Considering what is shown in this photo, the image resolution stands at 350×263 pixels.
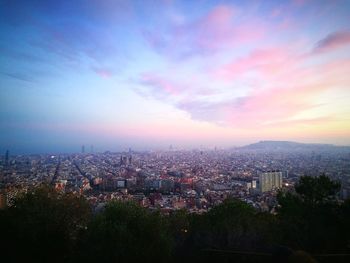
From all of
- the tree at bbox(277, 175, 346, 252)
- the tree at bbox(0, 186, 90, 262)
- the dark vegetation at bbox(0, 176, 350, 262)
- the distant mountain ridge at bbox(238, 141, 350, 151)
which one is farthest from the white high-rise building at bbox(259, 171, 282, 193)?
the distant mountain ridge at bbox(238, 141, 350, 151)

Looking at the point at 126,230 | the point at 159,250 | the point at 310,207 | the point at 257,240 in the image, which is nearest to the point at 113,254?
the point at 126,230

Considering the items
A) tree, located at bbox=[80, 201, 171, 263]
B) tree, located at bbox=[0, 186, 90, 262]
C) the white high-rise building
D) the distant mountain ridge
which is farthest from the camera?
the distant mountain ridge

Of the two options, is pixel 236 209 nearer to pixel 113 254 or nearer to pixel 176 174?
pixel 113 254

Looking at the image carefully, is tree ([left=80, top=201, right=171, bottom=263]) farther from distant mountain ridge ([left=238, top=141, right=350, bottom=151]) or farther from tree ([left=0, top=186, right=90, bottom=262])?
distant mountain ridge ([left=238, top=141, right=350, bottom=151])

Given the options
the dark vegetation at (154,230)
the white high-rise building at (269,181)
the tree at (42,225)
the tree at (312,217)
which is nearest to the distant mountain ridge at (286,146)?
the white high-rise building at (269,181)

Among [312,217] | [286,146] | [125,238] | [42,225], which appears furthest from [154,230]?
[286,146]

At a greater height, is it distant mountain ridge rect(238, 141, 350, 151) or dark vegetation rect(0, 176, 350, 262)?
distant mountain ridge rect(238, 141, 350, 151)
